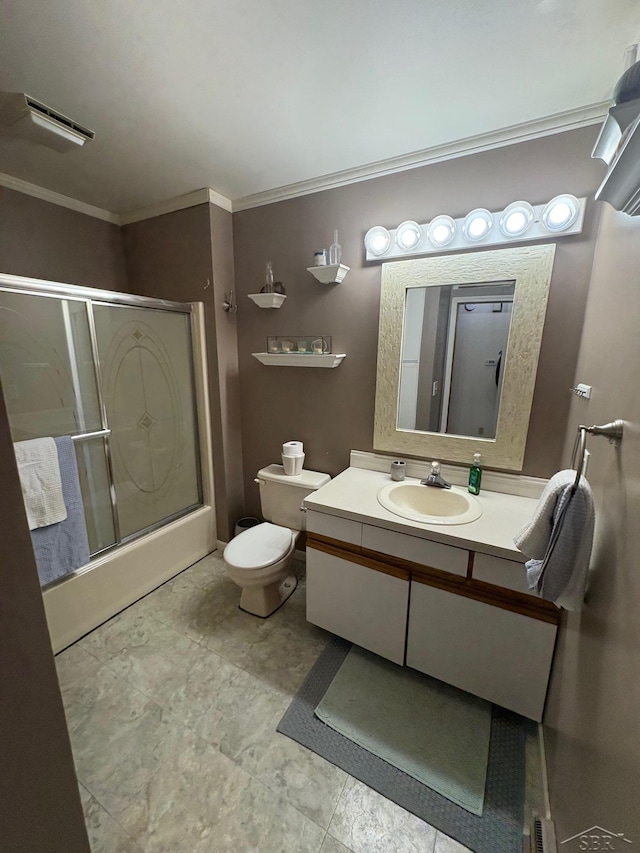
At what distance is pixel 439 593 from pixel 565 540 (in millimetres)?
608

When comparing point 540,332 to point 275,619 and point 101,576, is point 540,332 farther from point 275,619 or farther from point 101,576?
point 101,576

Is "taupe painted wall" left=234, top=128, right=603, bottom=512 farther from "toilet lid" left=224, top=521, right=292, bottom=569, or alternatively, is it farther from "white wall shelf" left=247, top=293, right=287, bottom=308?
"toilet lid" left=224, top=521, right=292, bottom=569

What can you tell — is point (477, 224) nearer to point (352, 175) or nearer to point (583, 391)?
point (352, 175)

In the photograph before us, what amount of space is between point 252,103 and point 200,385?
1.47 meters

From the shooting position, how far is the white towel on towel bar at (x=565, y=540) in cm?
85

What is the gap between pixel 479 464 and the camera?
5.36ft

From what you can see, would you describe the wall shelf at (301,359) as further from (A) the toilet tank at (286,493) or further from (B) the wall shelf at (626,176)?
(B) the wall shelf at (626,176)

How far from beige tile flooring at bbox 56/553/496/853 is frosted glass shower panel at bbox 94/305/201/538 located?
0.66 metres

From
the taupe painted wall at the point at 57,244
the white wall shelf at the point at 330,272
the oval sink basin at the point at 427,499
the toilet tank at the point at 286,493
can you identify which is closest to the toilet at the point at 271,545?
the toilet tank at the point at 286,493


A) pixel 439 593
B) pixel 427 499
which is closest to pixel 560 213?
pixel 427 499

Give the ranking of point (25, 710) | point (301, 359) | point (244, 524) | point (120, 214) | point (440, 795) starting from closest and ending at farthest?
point (25, 710) < point (440, 795) < point (301, 359) < point (120, 214) < point (244, 524)

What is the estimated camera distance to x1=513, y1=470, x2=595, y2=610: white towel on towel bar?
848mm

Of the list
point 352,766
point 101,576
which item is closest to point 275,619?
point 352,766

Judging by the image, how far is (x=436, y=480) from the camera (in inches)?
65.4
